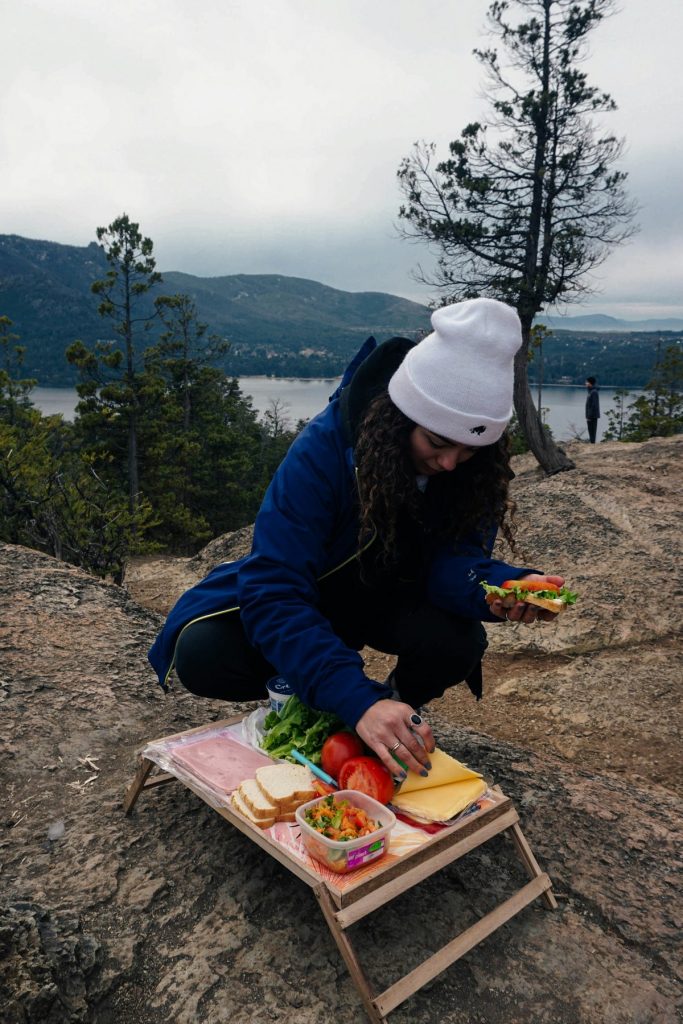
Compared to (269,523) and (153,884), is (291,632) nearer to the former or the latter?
(269,523)

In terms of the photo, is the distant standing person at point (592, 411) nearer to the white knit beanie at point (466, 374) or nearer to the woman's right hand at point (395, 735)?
the white knit beanie at point (466, 374)

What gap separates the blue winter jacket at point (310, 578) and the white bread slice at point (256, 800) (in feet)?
0.95

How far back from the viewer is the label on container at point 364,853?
6.06 ft

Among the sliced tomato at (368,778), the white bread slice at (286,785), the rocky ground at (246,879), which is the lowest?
the rocky ground at (246,879)

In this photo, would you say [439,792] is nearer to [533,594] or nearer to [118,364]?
[533,594]

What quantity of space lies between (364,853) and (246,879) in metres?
0.70

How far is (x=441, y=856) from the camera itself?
1958 mm

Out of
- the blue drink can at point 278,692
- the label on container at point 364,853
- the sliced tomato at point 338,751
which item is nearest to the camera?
the label on container at point 364,853

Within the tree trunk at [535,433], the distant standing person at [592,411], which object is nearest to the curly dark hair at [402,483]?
the tree trunk at [535,433]

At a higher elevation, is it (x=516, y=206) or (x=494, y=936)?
(x=516, y=206)

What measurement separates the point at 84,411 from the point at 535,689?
2325cm

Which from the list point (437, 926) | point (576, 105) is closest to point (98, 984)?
point (437, 926)

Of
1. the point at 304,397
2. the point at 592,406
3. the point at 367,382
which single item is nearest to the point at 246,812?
the point at 367,382

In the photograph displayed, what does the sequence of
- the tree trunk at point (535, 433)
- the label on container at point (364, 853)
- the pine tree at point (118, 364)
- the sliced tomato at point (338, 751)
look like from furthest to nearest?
the pine tree at point (118, 364) < the tree trunk at point (535, 433) < the sliced tomato at point (338, 751) < the label on container at point (364, 853)
